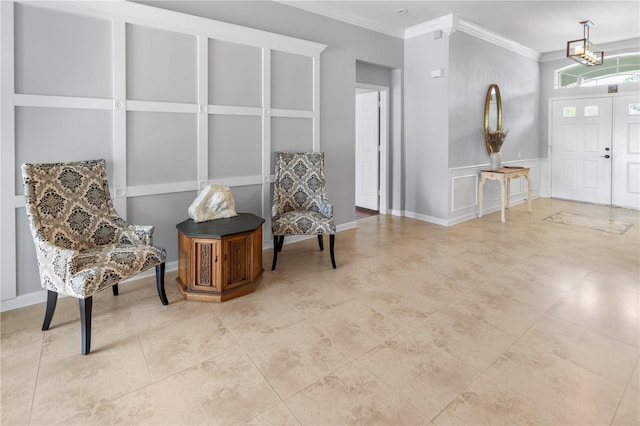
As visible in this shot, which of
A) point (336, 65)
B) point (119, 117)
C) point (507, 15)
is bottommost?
point (119, 117)

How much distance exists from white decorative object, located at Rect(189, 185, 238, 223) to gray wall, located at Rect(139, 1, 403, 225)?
68.0 inches

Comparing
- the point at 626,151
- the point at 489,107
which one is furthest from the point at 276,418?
the point at 626,151

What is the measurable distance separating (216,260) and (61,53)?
6.53ft

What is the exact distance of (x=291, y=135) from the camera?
4.28 m

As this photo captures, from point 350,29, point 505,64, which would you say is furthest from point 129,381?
point 505,64

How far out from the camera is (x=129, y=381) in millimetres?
1899

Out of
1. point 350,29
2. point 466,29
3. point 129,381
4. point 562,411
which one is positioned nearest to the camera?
point 562,411

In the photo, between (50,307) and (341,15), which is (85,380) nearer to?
(50,307)

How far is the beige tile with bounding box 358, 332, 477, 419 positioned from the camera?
177 centimetres

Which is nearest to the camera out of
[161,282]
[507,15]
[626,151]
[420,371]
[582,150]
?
[420,371]

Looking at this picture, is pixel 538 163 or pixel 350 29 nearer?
pixel 350 29

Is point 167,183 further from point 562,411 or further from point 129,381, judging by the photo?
point 562,411

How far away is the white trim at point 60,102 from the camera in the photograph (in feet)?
8.77

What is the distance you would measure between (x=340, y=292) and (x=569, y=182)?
6649mm
